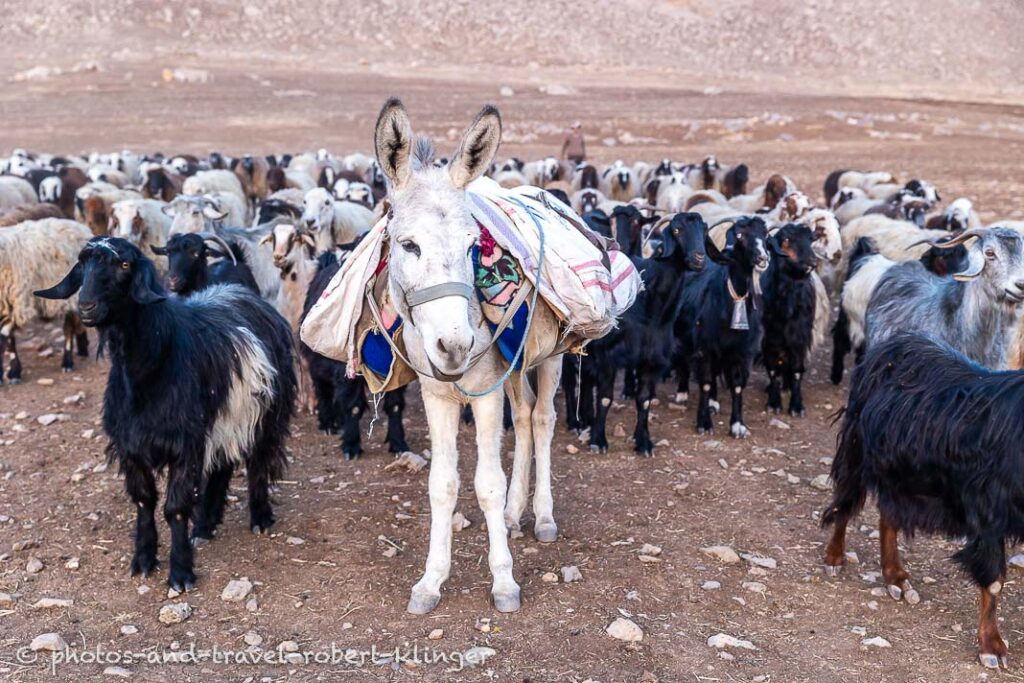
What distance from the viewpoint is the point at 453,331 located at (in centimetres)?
365

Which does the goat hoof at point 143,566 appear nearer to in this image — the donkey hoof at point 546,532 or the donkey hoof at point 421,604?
the donkey hoof at point 421,604

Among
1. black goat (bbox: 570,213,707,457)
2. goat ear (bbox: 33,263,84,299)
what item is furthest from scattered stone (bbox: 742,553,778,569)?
goat ear (bbox: 33,263,84,299)

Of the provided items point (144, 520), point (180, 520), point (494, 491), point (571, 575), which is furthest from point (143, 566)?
point (571, 575)

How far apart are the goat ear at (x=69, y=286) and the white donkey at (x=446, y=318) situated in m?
1.68

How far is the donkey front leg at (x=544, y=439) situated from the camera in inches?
208

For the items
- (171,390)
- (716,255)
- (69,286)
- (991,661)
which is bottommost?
(991,661)

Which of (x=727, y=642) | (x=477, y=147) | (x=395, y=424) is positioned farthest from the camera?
(x=395, y=424)

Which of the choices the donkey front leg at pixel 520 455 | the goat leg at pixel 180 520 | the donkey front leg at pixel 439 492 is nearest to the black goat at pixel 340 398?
the donkey front leg at pixel 520 455

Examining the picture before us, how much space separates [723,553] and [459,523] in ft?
4.68

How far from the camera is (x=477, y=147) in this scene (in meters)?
3.91

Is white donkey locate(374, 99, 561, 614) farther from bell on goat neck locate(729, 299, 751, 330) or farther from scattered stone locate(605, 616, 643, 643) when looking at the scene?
bell on goat neck locate(729, 299, 751, 330)

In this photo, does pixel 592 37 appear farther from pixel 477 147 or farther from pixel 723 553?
pixel 477 147

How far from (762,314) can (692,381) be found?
125 cm

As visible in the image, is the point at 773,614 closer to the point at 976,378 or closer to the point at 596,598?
the point at 596,598
